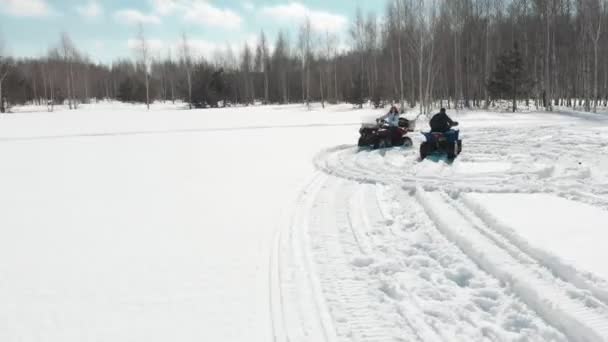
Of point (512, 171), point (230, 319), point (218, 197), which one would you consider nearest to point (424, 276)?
point (230, 319)

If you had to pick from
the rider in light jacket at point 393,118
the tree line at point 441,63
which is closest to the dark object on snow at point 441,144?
the rider in light jacket at point 393,118

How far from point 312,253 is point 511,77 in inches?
1326

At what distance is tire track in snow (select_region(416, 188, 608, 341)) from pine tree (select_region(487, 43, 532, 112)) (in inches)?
1241

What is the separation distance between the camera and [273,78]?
71.8 metres

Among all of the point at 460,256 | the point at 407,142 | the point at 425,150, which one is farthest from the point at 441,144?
the point at 460,256

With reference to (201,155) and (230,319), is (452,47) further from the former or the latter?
(230,319)

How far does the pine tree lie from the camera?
3342cm

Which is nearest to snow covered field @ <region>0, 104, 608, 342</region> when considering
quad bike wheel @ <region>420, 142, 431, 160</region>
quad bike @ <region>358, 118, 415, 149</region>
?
quad bike wheel @ <region>420, 142, 431, 160</region>

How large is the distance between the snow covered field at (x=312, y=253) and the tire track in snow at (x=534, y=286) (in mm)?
18

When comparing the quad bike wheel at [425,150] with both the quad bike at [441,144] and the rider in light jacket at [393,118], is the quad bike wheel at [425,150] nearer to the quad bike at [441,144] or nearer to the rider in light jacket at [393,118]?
the quad bike at [441,144]

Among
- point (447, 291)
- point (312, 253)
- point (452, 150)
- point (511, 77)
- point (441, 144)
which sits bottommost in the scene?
point (447, 291)

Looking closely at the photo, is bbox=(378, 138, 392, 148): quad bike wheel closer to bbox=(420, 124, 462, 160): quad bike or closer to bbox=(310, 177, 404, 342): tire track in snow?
bbox=(420, 124, 462, 160): quad bike

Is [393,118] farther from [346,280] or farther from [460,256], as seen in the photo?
[346,280]

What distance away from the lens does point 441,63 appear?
137 ft
